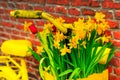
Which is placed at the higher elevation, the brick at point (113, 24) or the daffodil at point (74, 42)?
the brick at point (113, 24)

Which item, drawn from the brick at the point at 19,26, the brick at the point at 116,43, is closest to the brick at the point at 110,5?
the brick at the point at 116,43

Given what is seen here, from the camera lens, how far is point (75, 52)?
6.31 ft

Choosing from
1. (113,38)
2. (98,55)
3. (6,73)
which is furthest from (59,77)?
(6,73)

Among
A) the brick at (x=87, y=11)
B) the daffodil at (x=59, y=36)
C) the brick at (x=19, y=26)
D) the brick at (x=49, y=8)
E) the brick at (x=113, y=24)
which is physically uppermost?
the brick at (x=87, y=11)

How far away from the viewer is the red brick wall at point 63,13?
2.12m

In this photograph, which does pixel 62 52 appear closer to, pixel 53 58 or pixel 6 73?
pixel 53 58

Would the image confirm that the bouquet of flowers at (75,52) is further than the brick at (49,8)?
No

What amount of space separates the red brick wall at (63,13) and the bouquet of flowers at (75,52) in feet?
0.60

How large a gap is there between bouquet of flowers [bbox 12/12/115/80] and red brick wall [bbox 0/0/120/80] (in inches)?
7.3

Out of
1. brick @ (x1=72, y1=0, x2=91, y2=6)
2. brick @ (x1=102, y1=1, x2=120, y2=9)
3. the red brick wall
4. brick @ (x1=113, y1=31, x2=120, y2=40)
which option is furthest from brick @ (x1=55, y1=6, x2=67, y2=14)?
brick @ (x1=113, y1=31, x2=120, y2=40)

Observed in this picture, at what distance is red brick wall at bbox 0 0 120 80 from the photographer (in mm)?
2117

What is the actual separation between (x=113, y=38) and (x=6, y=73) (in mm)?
1030

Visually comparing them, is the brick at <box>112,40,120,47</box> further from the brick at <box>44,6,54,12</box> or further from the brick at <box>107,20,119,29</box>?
the brick at <box>44,6,54,12</box>

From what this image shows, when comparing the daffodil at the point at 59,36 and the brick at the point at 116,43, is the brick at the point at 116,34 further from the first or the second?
the daffodil at the point at 59,36
